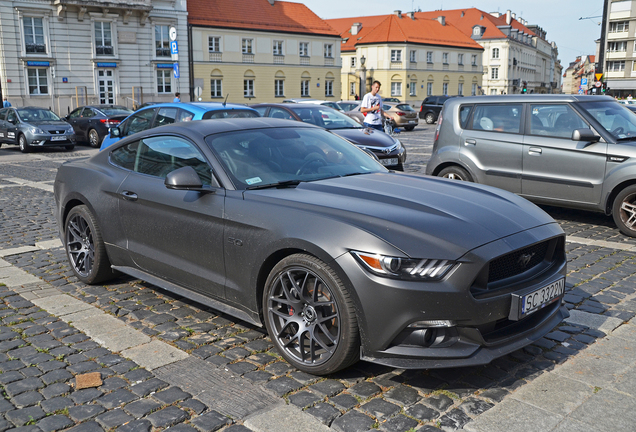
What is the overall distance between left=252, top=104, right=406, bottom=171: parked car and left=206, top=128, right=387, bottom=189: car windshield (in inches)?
258

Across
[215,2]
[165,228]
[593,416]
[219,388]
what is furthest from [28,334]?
[215,2]

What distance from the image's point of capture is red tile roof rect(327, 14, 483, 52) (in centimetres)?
7686

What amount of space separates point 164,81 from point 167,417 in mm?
Result: 51033

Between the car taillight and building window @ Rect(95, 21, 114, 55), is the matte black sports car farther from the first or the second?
building window @ Rect(95, 21, 114, 55)

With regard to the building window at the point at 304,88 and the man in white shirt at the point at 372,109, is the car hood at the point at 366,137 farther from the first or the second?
the building window at the point at 304,88

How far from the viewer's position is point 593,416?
3.25 metres

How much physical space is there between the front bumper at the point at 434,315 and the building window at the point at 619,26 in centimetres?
10221

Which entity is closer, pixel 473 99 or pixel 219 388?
pixel 219 388

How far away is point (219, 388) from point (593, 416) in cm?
207

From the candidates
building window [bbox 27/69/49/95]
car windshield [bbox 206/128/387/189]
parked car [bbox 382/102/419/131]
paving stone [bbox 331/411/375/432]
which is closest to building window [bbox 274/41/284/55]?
building window [bbox 27/69/49/95]

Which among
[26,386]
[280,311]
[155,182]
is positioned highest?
[155,182]

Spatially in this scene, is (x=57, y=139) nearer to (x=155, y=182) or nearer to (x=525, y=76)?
(x=155, y=182)

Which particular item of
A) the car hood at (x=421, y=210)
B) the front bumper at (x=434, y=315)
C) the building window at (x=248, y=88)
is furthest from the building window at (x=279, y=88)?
the front bumper at (x=434, y=315)

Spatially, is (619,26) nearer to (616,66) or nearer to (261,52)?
(616,66)
